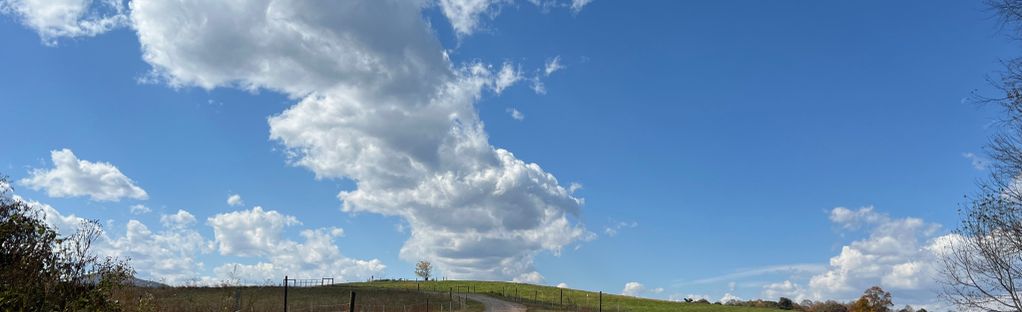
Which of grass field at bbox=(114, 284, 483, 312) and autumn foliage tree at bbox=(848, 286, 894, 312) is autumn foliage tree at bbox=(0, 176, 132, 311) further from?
autumn foliage tree at bbox=(848, 286, 894, 312)

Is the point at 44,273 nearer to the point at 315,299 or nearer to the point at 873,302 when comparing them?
the point at 315,299

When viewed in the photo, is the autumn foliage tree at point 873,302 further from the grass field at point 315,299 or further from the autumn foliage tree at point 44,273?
the autumn foliage tree at point 44,273

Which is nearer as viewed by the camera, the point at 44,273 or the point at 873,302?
the point at 44,273

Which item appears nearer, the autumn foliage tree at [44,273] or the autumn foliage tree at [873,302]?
the autumn foliage tree at [44,273]

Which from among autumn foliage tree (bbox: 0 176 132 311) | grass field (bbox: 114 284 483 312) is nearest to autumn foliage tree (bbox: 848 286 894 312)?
grass field (bbox: 114 284 483 312)

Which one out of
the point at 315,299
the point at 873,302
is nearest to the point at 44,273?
the point at 315,299

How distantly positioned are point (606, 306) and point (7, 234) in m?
65.3

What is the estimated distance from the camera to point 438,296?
258 feet

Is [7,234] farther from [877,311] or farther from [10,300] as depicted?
[877,311]

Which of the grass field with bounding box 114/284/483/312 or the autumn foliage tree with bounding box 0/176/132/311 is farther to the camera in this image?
the grass field with bounding box 114/284/483/312

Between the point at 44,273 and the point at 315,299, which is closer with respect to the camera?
the point at 44,273

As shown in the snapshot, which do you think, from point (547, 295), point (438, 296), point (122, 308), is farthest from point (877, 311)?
point (122, 308)

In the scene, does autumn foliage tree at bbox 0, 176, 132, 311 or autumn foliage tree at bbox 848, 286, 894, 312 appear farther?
autumn foliage tree at bbox 848, 286, 894, 312

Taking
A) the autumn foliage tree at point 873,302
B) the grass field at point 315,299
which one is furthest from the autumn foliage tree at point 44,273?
the autumn foliage tree at point 873,302
